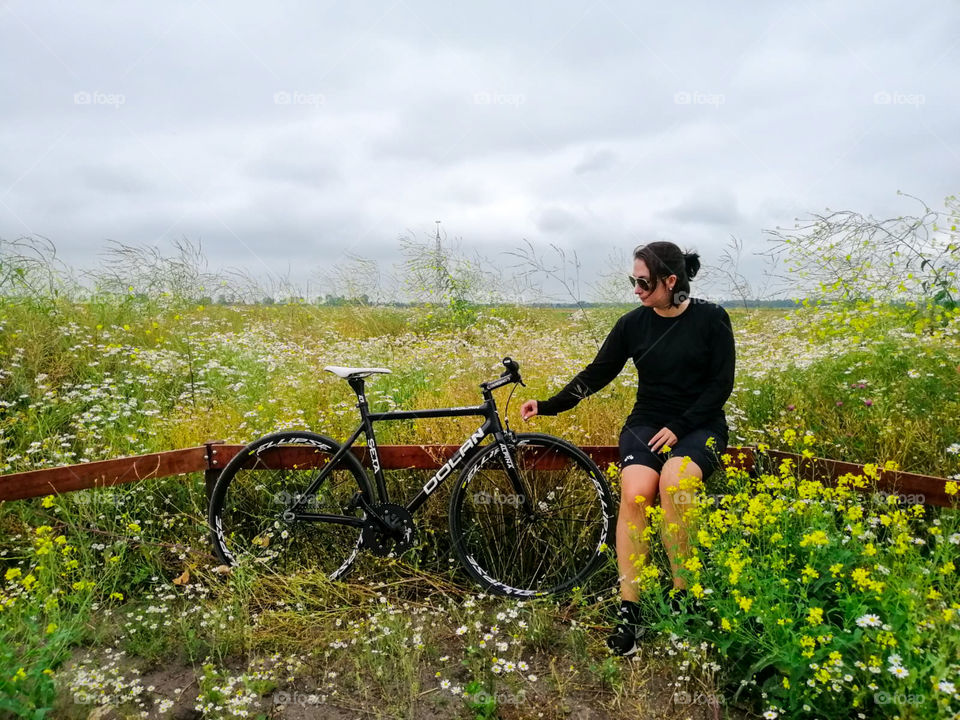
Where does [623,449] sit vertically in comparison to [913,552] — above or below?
above

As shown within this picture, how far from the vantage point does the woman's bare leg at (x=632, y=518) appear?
3545 mm

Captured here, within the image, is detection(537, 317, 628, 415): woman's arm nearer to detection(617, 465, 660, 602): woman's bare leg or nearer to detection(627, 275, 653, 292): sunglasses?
detection(627, 275, 653, 292): sunglasses

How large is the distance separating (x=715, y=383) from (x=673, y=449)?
0.46 m

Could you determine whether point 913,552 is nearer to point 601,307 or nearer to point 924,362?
point 924,362

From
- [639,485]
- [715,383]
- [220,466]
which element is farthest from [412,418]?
[715,383]

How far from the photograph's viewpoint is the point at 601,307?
30.2 ft

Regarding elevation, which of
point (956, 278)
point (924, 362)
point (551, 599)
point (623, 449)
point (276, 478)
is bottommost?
point (551, 599)

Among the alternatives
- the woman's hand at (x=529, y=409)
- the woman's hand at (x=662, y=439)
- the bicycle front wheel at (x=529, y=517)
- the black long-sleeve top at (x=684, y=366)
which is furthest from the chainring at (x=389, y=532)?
the woman's hand at (x=662, y=439)

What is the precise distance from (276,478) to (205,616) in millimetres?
1061

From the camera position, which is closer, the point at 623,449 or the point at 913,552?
the point at 913,552

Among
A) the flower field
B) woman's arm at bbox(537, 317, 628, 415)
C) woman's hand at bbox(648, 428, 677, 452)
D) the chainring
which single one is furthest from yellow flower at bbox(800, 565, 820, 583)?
the chainring

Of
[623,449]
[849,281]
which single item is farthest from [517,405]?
[849,281]

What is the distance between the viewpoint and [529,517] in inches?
166

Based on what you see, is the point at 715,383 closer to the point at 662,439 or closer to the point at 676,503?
the point at 662,439
